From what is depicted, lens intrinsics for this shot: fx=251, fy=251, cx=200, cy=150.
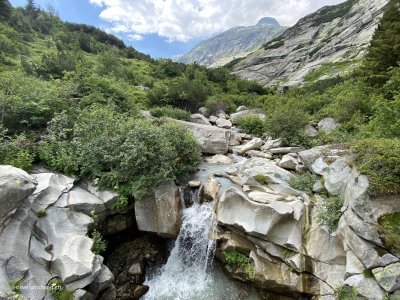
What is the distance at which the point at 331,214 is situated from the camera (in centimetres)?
891

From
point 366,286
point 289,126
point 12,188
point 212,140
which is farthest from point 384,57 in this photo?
point 12,188

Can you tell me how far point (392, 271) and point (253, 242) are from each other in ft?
14.4

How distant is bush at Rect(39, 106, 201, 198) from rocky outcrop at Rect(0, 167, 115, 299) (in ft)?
5.20

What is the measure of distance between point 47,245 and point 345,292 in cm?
957

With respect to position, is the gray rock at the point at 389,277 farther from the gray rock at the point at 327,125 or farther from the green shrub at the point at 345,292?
the gray rock at the point at 327,125

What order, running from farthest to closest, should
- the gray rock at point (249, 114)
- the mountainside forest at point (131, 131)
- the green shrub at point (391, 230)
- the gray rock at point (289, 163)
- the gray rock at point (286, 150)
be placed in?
1. the gray rock at point (249, 114)
2. the gray rock at point (286, 150)
3. the gray rock at point (289, 163)
4. the mountainside forest at point (131, 131)
5. the green shrub at point (391, 230)

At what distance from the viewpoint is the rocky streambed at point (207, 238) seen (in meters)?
7.52

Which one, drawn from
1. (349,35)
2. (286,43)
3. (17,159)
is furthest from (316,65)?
(17,159)

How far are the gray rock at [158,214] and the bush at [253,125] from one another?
14.5m

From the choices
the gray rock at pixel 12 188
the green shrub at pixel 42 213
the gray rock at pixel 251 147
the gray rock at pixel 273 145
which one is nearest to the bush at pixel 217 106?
the gray rock at pixel 251 147

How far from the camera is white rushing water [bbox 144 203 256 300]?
9789 millimetres

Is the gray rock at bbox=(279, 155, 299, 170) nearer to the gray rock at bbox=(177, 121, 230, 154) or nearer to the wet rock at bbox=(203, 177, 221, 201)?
the wet rock at bbox=(203, 177, 221, 201)

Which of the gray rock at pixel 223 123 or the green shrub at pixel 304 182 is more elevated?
the gray rock at pixel 223 123

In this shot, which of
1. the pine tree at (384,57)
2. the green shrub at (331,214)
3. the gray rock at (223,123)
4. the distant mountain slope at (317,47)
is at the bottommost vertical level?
the green shrub at (331,214)
